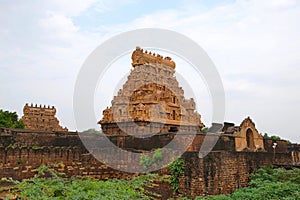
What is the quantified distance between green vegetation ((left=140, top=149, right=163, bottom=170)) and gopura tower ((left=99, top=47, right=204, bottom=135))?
9.38m

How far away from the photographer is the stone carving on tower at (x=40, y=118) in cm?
3797

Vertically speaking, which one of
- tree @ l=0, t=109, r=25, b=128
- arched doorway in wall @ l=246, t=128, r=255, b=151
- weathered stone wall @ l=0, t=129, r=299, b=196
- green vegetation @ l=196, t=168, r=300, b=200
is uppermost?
tree @ l=0, t=109, r=25, b=128

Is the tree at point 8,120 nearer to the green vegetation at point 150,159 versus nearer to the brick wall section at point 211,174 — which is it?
the green vegetation at point 150,159

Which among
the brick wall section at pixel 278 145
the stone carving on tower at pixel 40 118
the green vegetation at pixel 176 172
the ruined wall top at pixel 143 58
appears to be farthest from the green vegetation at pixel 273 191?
the stone carving on tower at pixel 40 118

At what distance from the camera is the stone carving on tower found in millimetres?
37969

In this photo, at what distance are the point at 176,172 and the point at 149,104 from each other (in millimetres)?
13351

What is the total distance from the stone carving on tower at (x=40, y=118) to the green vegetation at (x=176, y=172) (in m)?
26.7

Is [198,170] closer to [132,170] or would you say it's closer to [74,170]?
[132,170]

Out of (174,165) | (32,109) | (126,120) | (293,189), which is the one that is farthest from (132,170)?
(32,109)

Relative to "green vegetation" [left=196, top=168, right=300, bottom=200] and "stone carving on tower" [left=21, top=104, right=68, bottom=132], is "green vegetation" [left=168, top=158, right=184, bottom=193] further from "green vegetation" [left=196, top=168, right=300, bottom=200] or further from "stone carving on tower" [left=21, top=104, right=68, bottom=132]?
"stone carving on tower" [left=21, top=104, right=68, bottom=132]

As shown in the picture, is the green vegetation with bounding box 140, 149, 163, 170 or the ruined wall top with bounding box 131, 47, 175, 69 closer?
the green vegetation with bounding box 140, 149, 163, 170

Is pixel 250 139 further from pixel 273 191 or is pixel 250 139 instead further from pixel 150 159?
pixel 273 191

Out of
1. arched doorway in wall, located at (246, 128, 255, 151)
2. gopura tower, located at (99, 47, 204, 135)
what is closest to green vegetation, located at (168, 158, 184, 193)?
arched doorway in wall, located at (246, 128, 255, 151)

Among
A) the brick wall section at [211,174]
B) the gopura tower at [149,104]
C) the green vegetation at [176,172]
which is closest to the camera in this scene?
the brick wall section at [211,174]
